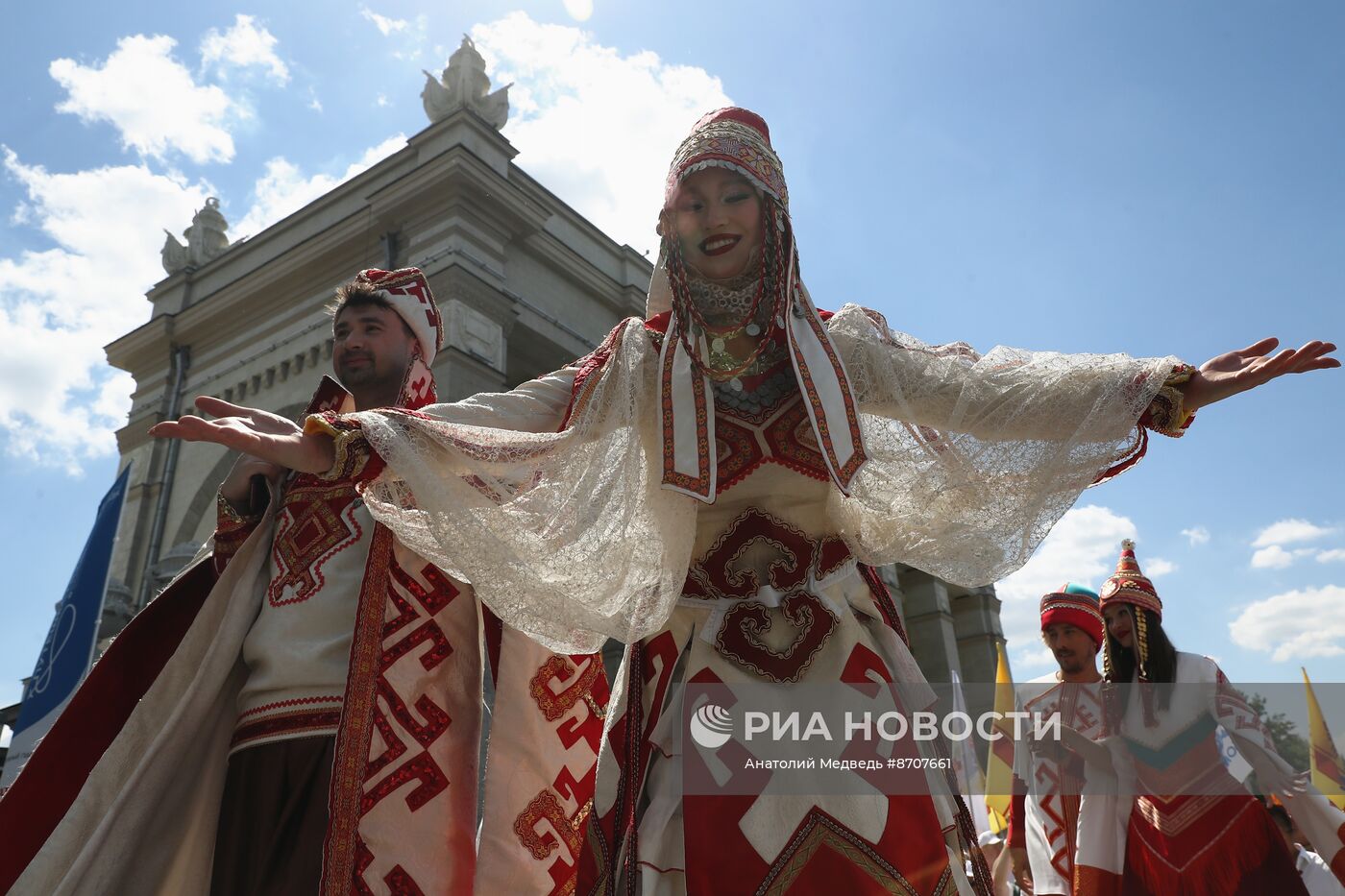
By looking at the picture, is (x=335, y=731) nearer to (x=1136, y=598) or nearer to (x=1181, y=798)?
(x=1181, y=798)

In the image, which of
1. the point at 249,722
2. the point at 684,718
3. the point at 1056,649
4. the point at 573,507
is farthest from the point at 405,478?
the point at 1056,649

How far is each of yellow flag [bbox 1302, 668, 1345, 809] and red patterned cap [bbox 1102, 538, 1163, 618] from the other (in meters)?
0.96

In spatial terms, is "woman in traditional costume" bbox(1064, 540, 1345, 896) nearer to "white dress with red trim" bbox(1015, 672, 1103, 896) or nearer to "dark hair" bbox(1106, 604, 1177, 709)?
"dark hair" bbox(1106, 604, 1177, 709)

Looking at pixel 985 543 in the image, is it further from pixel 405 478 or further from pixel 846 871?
pixel 405 478

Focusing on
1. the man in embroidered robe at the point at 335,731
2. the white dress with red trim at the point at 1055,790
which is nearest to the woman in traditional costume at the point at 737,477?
the man in embroidered robe at the point at 335,731

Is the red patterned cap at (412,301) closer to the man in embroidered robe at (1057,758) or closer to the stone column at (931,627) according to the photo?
the man in embroidered robe at (1057,758)

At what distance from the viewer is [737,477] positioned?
219cm

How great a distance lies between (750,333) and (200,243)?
17.9 m

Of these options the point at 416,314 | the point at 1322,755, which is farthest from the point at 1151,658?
the point at 416,314

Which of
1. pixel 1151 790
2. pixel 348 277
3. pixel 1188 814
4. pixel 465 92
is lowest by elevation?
pixel 1188 814

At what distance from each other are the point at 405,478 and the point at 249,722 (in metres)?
0.96

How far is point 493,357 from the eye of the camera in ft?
38.9

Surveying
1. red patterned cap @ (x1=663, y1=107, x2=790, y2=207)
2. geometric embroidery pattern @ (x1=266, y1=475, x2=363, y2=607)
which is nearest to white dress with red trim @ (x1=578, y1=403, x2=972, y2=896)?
red patterned cap @ (x1=663, y1=107, x2=790, y2=207)

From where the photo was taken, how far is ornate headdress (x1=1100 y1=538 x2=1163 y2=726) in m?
4.53
